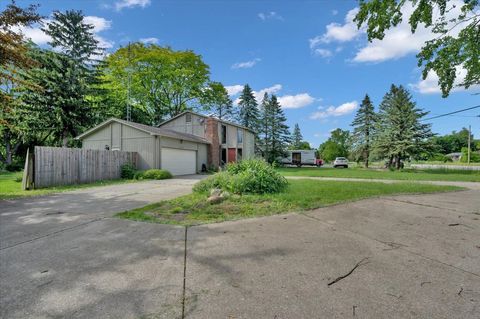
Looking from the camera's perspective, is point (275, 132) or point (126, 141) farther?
point (275, 132)

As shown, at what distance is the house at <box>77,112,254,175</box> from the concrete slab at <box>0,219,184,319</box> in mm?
12637

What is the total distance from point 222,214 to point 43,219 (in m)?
3.90

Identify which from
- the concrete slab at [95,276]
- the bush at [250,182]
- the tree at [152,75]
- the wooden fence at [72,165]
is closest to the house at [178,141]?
the wooden fence at [72,165]

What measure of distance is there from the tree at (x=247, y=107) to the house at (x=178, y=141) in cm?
1170

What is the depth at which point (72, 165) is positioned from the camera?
37.9 feet

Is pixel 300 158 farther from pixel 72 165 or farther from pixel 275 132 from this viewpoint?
pixel 72 165

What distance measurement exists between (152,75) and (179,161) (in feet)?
48.2

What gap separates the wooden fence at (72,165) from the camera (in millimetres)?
10109

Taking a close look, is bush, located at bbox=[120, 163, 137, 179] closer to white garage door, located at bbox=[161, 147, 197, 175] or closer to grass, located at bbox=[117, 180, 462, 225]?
white garage door, located at bbox=[161, 147, 197, 175]

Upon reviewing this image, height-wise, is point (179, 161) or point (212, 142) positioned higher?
point (212, 142)

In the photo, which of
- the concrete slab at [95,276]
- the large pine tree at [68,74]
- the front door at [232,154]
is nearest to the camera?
the concrete slab at [95,276]

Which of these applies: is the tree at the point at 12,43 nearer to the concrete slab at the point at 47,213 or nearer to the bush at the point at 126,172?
the concrete slab at the point at 47,213

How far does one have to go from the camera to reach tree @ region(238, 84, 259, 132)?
38656 millimetres

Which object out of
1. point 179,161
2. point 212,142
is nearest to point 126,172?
point 179,161
